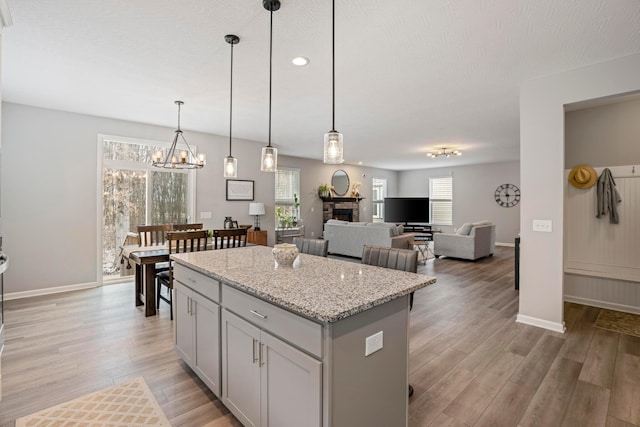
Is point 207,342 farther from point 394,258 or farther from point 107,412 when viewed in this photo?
point 394,258

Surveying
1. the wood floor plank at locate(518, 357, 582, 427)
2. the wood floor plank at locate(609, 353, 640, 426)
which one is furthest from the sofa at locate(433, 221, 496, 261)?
the wood floor plank at locate(518, 357, 582, 427)

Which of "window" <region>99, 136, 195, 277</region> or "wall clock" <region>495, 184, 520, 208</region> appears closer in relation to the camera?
"window" <region>99, 136, 195, 277</region>

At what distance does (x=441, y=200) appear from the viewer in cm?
1091

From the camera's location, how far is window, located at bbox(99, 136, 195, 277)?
494 cm

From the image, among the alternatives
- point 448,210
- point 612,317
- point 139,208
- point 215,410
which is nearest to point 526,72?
point 612,317

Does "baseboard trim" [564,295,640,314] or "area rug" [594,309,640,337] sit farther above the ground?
"baseboard trim" [564,295,640,314]

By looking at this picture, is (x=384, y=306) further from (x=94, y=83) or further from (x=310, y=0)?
(x=94, y=83)

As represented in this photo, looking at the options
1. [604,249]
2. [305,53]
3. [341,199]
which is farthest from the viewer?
[341,199]

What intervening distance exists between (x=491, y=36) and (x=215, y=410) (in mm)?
3434

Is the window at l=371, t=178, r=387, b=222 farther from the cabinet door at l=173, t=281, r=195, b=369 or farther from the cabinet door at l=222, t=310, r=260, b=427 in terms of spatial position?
the cabinet door at l=222, t=310, r=260, b=427

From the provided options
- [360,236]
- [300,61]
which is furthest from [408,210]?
[300,61]

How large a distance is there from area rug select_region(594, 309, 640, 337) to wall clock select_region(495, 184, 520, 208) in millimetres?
6202

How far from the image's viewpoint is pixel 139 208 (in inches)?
206

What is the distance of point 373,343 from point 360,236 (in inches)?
215
